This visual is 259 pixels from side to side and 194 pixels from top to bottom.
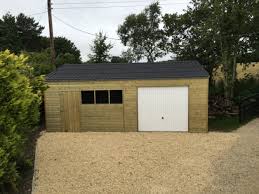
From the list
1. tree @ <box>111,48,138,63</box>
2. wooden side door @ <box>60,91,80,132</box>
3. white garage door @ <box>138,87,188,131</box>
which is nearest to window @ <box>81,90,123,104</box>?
wooden side door @ <box>60,91,80,132</box>

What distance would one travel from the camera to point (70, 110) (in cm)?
1805

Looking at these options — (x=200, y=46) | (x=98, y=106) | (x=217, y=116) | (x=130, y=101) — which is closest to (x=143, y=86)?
(x=130, y=101)

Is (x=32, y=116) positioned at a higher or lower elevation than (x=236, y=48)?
lower

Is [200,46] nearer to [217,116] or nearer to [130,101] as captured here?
[217,116]

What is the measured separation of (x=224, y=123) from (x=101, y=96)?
258 inches

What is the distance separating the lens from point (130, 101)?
1759cm

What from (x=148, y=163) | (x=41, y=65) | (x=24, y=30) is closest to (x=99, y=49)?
(x=41, y=65)

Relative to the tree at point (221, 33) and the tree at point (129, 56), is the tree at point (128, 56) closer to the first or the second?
the tree at point (129, 56)

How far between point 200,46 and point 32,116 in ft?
58.6

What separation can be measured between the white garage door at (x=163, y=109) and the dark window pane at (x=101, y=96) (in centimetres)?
160

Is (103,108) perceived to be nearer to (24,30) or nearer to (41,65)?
(41,65)

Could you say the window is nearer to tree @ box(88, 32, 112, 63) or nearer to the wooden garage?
the wooden garage

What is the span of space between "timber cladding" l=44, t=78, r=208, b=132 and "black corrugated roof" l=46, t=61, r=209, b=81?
0.24 metres

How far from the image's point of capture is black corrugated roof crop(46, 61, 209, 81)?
17469mm
